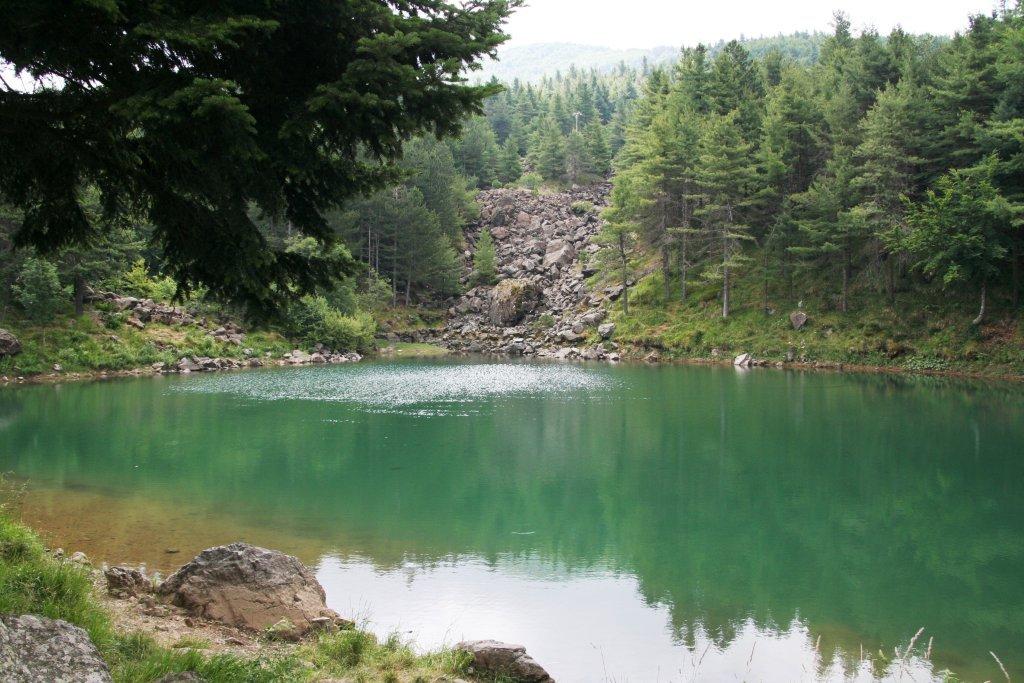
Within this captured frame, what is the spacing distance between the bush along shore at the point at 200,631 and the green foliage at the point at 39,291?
31.6 metres

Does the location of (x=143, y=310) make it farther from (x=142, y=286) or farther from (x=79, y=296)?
(x=142, y=286)

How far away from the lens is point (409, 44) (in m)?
4.37

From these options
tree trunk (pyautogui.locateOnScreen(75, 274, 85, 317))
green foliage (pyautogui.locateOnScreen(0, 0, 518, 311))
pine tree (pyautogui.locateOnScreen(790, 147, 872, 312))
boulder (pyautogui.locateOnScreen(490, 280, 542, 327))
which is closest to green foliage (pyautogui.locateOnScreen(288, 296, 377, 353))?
tree trunk (pyautogui.locateOnScreen(75, 274, 85, 317))

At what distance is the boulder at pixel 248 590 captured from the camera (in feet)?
23.2

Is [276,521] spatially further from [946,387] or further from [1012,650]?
[946,387]

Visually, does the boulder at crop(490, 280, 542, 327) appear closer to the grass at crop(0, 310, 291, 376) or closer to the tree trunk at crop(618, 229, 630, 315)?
the tree trunk at crop(618, 229, 630, 315)

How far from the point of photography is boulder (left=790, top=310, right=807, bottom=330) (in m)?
43.5

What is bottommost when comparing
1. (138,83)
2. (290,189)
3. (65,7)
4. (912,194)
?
(290,189)

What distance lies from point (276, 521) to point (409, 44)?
9.97 m

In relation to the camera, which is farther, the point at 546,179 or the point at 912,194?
the point at 546,179

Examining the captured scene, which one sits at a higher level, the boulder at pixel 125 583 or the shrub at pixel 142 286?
the shrub at pixel 142 286

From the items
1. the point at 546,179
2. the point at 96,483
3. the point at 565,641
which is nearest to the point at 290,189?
the point at 565,641

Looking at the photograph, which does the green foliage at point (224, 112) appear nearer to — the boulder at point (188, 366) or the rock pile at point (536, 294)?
the boulder at point (188, 366)

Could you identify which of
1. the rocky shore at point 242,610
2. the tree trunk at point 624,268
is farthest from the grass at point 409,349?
the rocky shore at point 242,610
